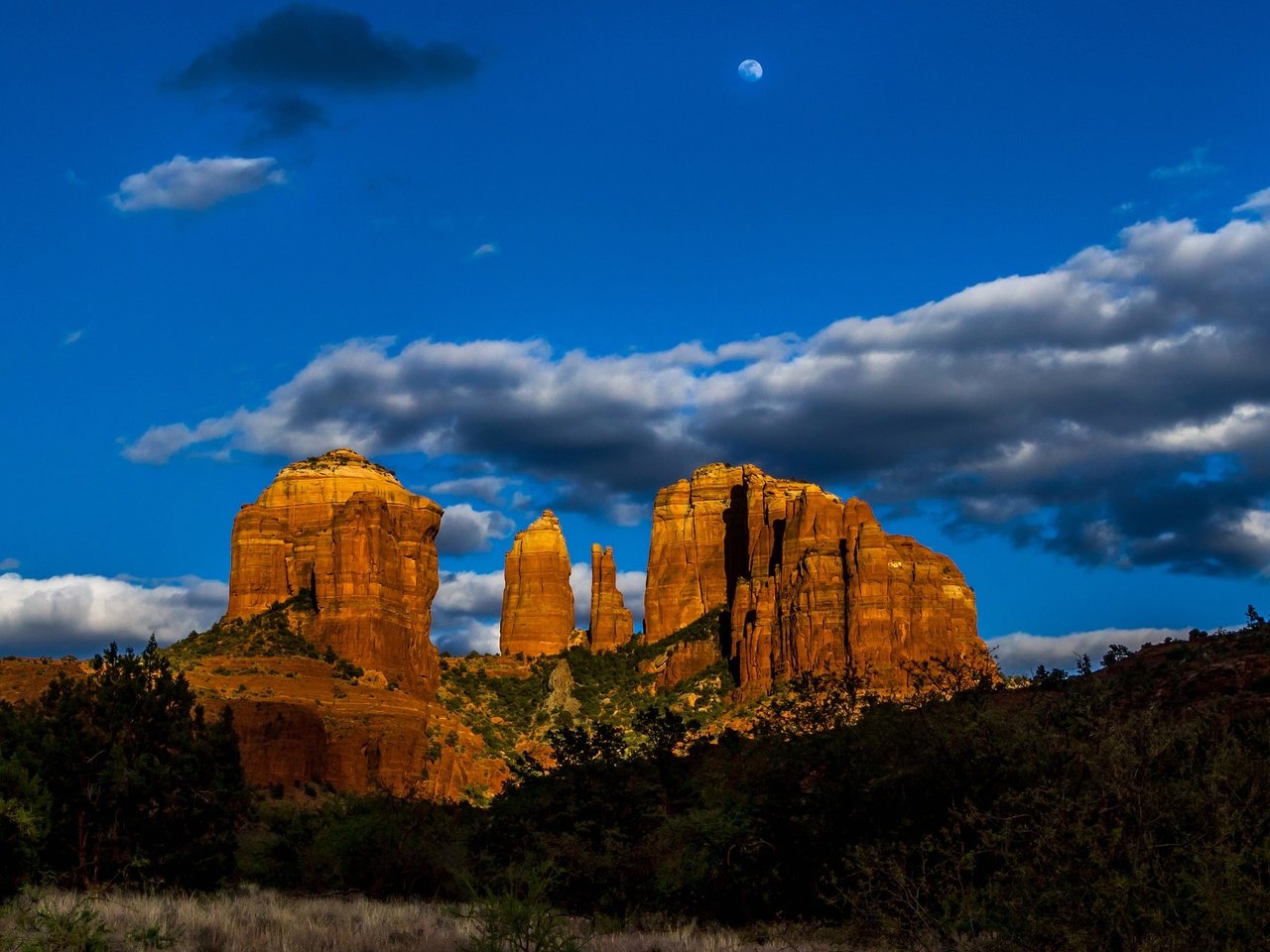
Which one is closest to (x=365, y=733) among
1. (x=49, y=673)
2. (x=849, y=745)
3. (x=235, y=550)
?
(x=49, y=673)

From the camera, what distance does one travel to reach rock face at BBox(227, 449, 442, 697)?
130125 millimetres

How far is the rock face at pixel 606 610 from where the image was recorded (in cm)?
19250

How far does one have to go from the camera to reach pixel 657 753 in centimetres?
4369

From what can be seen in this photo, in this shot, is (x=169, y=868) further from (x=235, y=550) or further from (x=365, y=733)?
(x=235, y=550)

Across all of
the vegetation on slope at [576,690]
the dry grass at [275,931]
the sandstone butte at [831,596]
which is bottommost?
the dry grass at [275,931]

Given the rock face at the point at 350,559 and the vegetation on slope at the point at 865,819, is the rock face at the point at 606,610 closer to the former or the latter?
the rock face at the point at 350,559

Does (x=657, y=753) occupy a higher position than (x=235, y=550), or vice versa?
(x=235, y=550)

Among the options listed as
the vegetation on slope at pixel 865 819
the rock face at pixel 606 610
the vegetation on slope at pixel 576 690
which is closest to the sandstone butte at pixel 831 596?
the vegetation on slope at pixel 576 690

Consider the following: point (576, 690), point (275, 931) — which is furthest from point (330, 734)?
point (275, 931)

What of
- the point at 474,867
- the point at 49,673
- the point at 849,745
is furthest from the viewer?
the point at 49,673

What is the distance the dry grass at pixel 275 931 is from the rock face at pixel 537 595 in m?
170

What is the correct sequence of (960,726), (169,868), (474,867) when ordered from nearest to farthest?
(960,726) < (169,868) < (474,867)

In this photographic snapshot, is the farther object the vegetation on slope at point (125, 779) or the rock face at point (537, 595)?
the rock face at point (537, 595)

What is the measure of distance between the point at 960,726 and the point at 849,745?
399 centimetres
